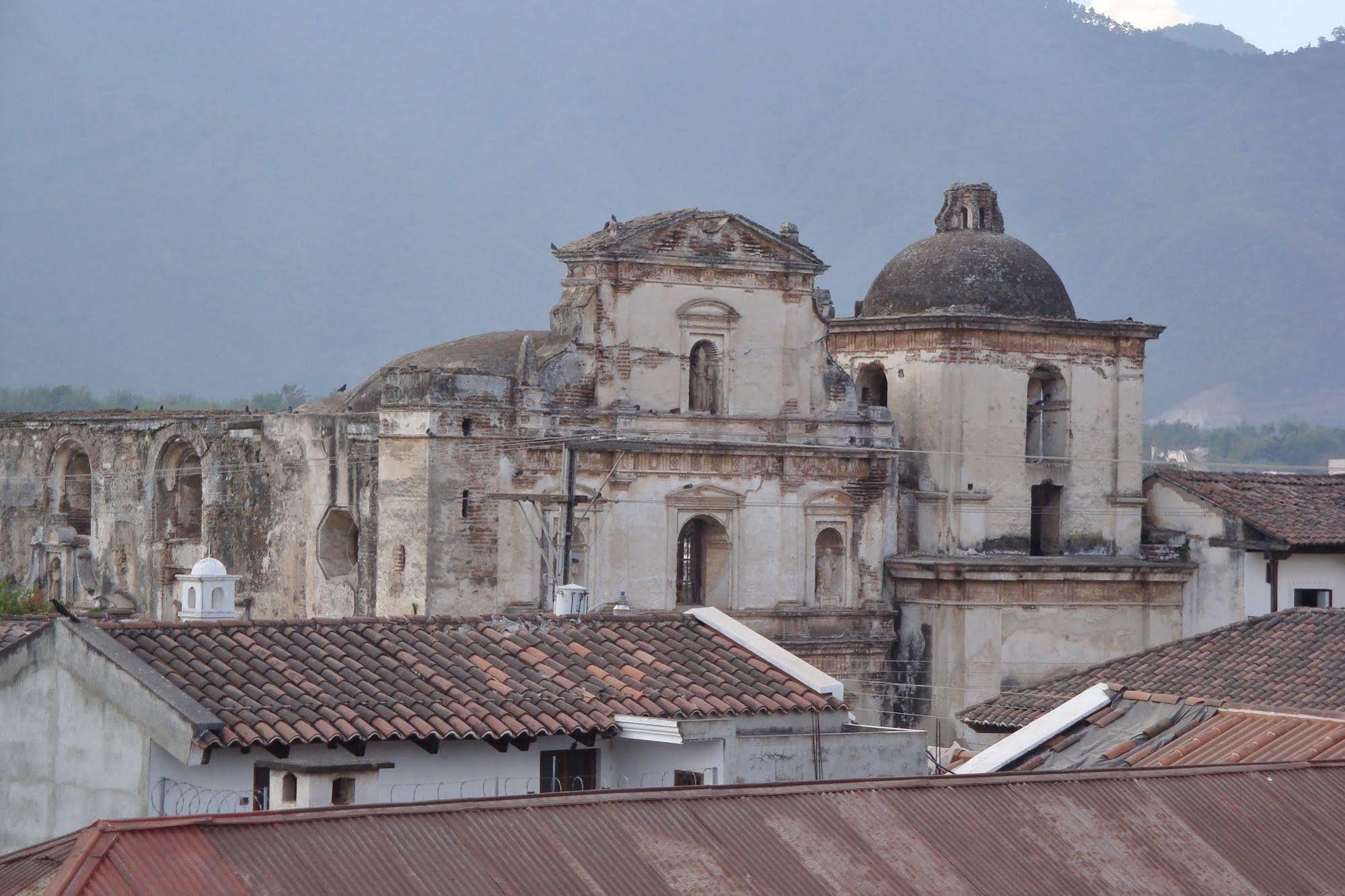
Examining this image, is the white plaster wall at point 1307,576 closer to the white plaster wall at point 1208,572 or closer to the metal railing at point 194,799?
the white plaster wall at point 1208,572

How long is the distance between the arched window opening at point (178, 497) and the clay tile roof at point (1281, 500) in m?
16.8

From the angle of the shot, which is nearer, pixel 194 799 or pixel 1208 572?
pixel 194 799

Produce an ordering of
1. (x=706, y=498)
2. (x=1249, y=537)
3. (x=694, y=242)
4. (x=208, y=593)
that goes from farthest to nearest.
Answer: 1. (x=1249, y=537)
2. (x=706, y=498)
3. (x=694, y=242)
4. (x=208, y=593)

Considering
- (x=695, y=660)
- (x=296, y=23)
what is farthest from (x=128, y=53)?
(x=695, y=660)

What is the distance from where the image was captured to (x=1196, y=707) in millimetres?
18281

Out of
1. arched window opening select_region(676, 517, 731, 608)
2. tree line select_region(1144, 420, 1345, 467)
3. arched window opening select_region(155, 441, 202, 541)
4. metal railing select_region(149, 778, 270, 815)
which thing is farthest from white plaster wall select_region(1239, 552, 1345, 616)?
tree line select_region(1144, 420, 1345, 467)

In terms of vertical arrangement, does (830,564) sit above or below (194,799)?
above

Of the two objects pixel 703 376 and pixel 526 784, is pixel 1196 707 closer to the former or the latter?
pixel 526 784

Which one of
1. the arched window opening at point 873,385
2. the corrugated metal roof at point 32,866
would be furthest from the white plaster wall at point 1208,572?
the corrugated metal roof at point 32,866

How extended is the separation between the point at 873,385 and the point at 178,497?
40.2ft

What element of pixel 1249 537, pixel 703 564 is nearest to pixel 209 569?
pixel 703 564

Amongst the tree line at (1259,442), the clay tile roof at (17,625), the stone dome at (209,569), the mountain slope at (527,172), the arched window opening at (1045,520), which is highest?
the mountain slope at (527,172)

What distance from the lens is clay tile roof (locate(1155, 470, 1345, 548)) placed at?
35219 mm

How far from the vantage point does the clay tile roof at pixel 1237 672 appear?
2078cm
